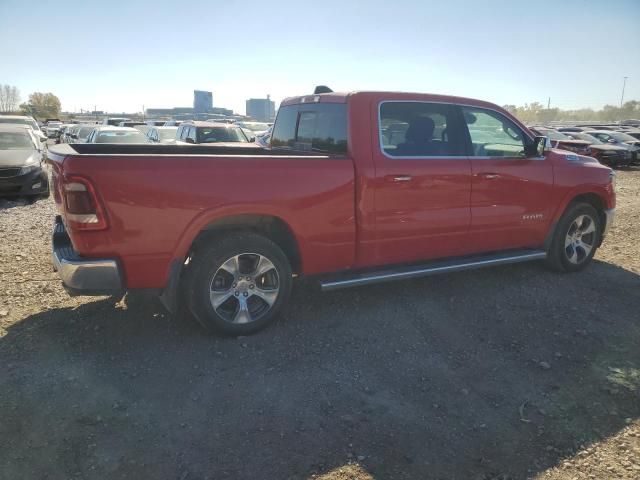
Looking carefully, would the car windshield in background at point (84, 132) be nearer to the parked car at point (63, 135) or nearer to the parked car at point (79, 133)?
the parked car at point (79, 133)

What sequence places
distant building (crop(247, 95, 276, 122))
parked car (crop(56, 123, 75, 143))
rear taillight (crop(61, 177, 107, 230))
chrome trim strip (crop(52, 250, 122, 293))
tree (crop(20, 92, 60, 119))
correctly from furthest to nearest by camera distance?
distant building (crop(247, 95, 276, 122)) < tree (crop(20, 92, 60, 119)) < parked car (crop(56, 123, 75, 143)) < chrome trim strip (crop(52, 250, 122, 293)) < rear taillight (crop(61, 177, 107, 230))

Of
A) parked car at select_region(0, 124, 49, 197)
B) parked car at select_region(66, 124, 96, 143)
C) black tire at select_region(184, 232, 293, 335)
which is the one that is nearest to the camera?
black tire at select_region(184, 232, 293, 335)

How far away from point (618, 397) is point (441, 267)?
1880 mm

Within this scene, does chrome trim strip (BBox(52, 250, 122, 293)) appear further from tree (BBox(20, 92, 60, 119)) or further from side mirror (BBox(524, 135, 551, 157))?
tree (BBox(20, 92, 60, 119))

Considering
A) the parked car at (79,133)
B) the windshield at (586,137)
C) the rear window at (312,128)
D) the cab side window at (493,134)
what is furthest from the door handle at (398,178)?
the parked car at (79,133)

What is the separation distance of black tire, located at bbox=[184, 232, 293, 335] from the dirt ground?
19cm

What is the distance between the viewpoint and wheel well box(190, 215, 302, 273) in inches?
153

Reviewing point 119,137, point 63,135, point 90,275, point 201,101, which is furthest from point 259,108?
point 90,275

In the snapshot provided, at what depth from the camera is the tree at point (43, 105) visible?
91.2 meters

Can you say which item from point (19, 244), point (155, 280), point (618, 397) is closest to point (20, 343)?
point (155, 280)

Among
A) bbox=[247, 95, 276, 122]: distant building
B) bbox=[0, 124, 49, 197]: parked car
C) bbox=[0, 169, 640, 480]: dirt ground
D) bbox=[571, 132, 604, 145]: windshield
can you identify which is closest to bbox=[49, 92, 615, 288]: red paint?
bbox=[0, 169, 640, 480]: dirt ground

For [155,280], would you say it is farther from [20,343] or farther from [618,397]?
[618,397]

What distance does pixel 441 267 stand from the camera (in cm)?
474

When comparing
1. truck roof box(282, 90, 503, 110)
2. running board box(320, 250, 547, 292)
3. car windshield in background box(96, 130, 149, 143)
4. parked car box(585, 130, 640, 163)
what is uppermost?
truck roof box(282, 90, 503, 110)
